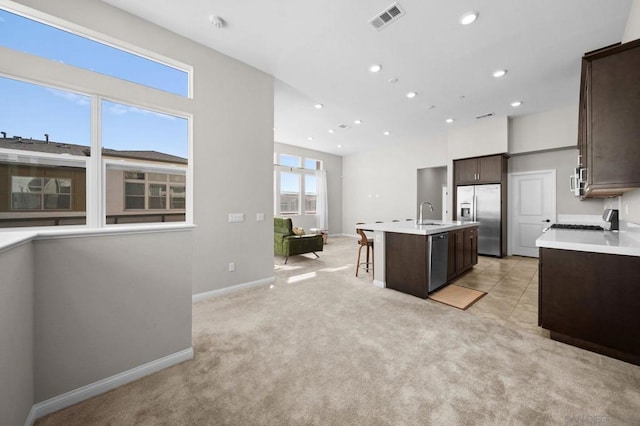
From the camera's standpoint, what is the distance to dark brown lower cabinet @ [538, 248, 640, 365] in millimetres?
1826

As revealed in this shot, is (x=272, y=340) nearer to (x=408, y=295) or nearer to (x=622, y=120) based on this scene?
(x=408, y=295)

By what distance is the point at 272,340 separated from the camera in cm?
223

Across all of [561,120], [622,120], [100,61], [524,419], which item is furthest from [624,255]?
[100,61]

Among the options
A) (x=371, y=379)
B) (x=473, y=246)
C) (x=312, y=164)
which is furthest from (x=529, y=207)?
(x=312, y=164)

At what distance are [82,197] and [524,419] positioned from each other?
410 cm

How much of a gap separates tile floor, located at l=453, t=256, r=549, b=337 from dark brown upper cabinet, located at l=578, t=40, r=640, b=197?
5.12 ft

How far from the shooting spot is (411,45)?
3105mm

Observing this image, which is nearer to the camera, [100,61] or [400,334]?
[400,334]

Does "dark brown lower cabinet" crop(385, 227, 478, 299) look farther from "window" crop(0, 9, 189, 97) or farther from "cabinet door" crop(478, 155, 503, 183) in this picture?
"window" crop(0, 9, 189, 97)

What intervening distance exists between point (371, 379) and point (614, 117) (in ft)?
9.09

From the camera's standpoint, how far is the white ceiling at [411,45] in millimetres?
2545

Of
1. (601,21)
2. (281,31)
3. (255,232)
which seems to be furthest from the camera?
(255,232)

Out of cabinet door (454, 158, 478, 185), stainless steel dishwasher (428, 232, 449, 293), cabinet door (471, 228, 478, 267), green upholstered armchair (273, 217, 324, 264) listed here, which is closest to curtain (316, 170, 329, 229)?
green upholstered armchair (273, 217, 324, 264)

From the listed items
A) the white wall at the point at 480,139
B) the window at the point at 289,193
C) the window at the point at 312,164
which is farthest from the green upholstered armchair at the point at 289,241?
the white wall at the point at 480,139
